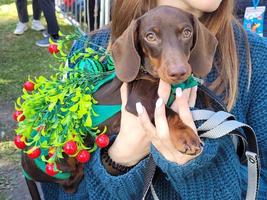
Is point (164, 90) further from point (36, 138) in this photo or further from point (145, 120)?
point (36, 138)

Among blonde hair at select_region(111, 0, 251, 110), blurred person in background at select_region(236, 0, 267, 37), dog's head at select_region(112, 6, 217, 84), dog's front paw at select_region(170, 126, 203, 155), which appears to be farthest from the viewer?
blurred person in background at select_region(236, 0, 267, 37)

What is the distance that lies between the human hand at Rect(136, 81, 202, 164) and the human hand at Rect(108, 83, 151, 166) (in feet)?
0.40

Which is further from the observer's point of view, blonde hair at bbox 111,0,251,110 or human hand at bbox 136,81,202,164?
blonde hair at bbox 111,0,251,110

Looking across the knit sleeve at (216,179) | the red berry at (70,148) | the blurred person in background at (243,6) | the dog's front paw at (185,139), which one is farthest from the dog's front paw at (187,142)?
the blurred person in background at (243,6)

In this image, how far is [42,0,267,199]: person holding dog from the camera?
1.40 meters

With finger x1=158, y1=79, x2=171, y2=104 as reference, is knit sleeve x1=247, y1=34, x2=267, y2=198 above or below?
below

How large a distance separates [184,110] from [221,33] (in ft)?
1.51

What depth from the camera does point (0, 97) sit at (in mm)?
4355

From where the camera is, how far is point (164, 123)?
53.4 inches

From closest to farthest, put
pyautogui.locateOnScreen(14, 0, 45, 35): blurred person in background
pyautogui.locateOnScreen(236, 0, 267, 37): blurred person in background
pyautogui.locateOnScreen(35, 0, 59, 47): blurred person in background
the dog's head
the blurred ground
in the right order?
the dog's head → pyautogui.locateOnScreen(236, 0, 267, 37): blurred person in background → the blurred ground → pyautogui.locateOnScreen(35, 0, 59, 47): blurred person in background → pyautogui.locateOnScreen(14, 0, 45, 35): blurred person in background

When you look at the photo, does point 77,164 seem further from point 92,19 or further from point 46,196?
point 92,19

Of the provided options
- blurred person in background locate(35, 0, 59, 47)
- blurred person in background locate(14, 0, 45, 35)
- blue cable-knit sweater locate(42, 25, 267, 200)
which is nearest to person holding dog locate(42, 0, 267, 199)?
blue cable-knit sweater locate(42, 25, 267, 200)

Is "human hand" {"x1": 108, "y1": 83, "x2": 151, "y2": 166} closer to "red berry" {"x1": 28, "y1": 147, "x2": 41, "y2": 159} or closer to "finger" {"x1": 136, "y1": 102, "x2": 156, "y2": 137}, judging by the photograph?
"finger" {"x1": 136, "y1": 102, "x2": 156, "y2": 137}

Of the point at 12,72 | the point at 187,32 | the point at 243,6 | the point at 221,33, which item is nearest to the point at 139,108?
the point at 187,32
